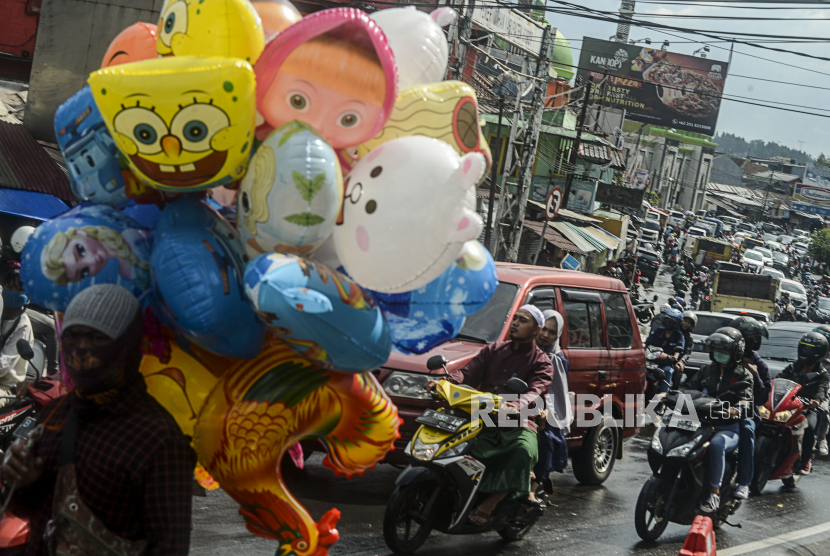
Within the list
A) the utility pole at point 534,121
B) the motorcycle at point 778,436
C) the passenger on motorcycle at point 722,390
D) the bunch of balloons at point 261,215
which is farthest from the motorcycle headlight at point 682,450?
the utility pole at point 534,121

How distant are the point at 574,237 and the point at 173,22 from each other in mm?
27101

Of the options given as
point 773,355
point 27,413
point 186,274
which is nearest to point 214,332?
point 186,274

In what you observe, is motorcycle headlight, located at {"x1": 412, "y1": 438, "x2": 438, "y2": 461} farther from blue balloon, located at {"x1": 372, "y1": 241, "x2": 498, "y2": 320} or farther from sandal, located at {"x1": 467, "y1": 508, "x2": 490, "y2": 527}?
blue balloon, located at {"x1": 372, "y1": 241, "x2": 498, "y2": 320}

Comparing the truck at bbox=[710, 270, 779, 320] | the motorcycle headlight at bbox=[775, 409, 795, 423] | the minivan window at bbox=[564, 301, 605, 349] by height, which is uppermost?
the minivan window at bbox=[564, 301, 605, 349]

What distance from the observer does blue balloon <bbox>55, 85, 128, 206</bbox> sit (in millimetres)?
3311

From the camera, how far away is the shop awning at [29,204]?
1161cm

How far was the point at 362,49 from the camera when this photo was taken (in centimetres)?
311

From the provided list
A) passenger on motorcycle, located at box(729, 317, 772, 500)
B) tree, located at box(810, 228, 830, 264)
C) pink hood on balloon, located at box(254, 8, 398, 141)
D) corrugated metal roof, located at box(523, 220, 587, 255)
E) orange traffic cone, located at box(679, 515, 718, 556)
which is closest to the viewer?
pink hood on balloon, located at box(254, 8, 398, 141)

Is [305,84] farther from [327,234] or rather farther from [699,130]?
[699,130]

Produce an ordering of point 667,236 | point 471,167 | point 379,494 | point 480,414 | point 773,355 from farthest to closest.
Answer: point 667,236 < point 773,355 < point 379,494 < point 480,414 < point 471,167

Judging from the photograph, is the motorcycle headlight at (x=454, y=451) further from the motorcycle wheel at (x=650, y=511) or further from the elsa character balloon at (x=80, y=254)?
the elsa character balloon at (x=80, y=254)

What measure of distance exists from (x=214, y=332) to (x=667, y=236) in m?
60.0

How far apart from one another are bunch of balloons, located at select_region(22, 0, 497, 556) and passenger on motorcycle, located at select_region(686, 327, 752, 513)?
175 inches

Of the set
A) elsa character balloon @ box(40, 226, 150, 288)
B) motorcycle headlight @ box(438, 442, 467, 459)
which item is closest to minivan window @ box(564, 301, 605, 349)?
motorcycle headlight @ box(438, 442, 467, 459)
